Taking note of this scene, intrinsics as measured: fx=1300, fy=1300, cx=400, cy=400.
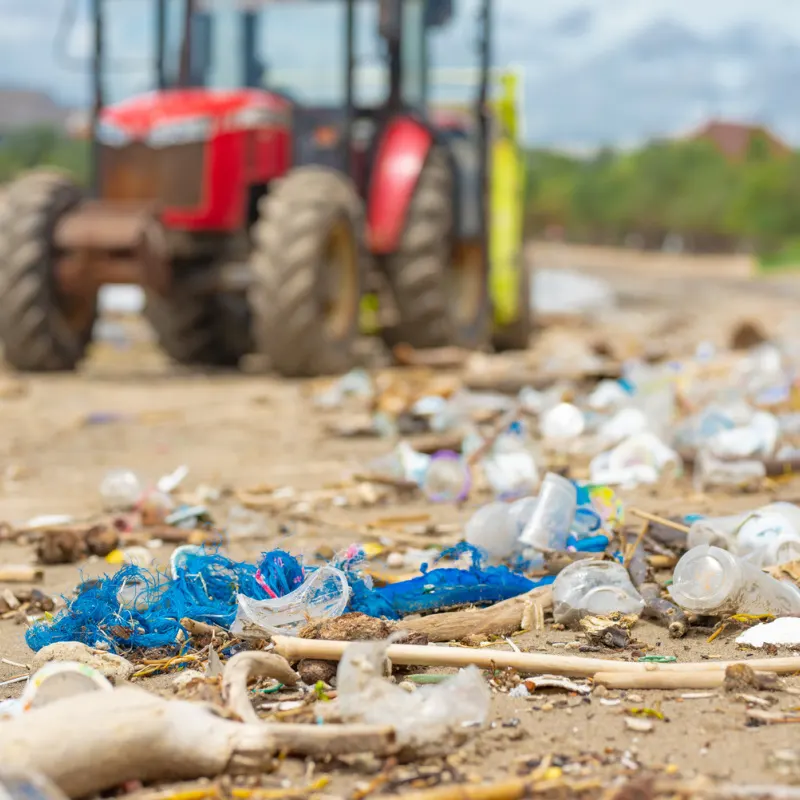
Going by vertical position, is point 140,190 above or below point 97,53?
below

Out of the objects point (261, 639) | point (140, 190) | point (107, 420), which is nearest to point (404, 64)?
point (140, 190)

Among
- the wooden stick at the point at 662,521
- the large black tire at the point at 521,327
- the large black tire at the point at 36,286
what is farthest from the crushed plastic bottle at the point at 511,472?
the large black tire at the point at 521,327

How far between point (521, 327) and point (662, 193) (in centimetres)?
2985

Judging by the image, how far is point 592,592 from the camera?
9.86 feet

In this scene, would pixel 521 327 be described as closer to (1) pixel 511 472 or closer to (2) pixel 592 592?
(1) pixel 511 472

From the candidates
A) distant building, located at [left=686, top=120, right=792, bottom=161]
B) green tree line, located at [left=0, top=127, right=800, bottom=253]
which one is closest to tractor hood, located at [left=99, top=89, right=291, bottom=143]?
green tree line, located at [left=0, top=127, right=800, bottom=253]

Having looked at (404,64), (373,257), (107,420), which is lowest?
(107,420)

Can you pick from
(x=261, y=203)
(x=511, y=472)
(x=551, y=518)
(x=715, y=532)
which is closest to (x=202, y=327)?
(x=261, y=203)

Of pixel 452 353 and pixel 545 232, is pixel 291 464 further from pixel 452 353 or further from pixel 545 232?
pixel 545 232

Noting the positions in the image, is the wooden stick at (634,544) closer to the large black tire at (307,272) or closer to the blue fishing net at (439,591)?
the blue fishing net at (439,591)

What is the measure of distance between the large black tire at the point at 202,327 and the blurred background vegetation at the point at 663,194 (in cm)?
2393

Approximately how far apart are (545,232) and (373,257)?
108 ft

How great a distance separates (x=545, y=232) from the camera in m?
41.1

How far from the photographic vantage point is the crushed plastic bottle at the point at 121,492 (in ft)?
14.9
